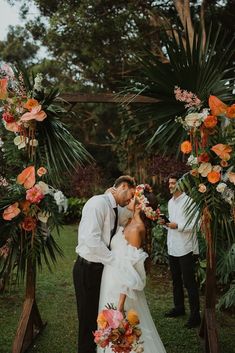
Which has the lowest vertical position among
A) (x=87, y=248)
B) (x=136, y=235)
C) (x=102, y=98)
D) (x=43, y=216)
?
(x=87, y=248)

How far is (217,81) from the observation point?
3.30 m

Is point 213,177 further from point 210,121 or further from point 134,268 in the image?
point 134,268

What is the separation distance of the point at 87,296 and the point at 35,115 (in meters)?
1.54

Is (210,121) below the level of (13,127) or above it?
below

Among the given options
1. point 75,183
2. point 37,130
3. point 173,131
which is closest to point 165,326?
point 173,131

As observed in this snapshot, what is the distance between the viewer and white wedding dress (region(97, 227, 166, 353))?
116 inches

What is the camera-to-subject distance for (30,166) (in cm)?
344

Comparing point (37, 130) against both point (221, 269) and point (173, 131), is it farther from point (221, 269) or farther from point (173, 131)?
point (221, 269)

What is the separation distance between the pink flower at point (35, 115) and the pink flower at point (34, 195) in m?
0.57

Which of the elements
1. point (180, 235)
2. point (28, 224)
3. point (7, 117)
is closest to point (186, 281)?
point (180, 235)

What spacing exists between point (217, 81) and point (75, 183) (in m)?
10.6

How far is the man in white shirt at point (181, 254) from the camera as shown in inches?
178

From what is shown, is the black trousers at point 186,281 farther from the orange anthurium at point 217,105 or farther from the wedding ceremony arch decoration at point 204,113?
the orange anthurium at point 217,105

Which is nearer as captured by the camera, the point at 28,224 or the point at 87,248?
the point at 87,248
